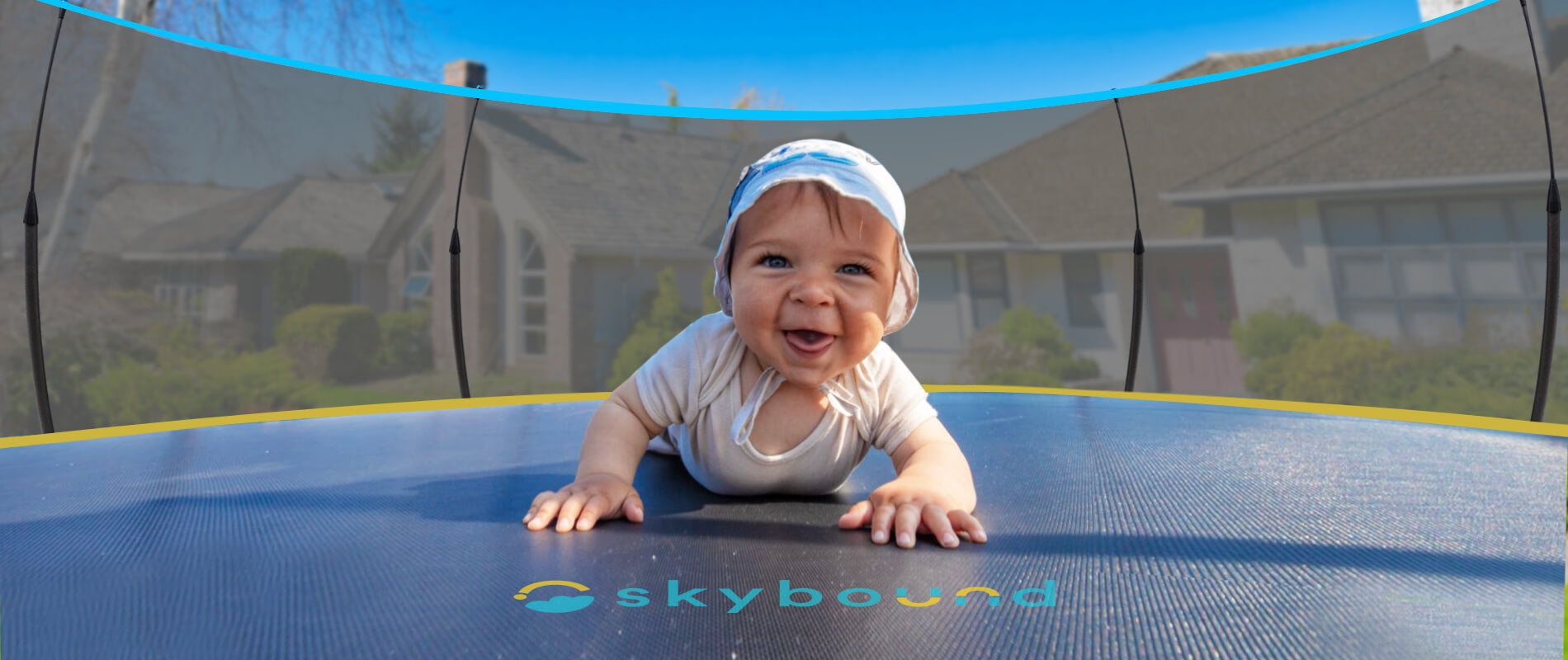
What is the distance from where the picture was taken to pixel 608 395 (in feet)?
6.28

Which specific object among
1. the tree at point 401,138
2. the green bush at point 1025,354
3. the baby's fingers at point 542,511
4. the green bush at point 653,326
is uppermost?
the tree at point 401,138

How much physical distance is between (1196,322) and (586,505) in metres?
5.22

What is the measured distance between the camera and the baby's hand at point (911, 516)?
874 mm

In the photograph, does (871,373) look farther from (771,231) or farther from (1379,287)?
(1379,287)

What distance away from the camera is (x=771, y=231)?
101 centimetres

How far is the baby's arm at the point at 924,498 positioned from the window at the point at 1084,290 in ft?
15.0

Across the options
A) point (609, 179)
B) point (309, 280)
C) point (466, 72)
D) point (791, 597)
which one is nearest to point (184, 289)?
point (309, 280)

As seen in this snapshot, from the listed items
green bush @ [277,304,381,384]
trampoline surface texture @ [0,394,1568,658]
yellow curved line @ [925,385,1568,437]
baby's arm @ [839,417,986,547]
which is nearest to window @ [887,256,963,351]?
yellow curved line @ [925,385,1568,437]

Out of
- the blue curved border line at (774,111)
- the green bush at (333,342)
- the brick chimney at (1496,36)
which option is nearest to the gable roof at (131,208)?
the green bush at (333,342)

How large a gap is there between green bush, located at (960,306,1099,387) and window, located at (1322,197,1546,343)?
1.63 meters

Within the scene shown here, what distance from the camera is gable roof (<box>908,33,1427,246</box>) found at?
17.7ft

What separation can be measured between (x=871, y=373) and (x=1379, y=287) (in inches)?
208

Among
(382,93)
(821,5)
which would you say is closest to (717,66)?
(821,5)

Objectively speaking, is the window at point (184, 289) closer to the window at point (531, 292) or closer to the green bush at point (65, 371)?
the green bush at point (65, 371)
